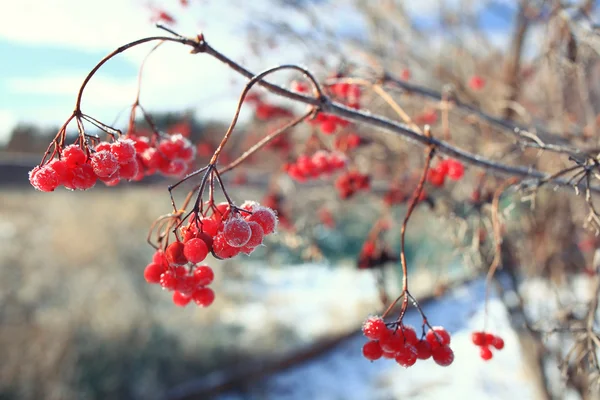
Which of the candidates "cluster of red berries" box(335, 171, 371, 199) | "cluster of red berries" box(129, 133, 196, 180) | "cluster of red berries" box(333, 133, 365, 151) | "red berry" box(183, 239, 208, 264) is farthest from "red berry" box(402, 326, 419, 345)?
"cluster of red berries" box(333, 133, 365, 151)

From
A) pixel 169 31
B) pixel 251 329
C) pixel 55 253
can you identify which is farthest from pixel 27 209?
pixel 169 31

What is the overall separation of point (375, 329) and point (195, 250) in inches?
16.8

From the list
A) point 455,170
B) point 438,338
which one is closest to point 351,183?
point 455,170

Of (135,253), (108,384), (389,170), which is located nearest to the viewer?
(389,170)

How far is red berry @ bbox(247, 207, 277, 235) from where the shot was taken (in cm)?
90

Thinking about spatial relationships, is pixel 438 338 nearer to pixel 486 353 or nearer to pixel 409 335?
pixel 409 335

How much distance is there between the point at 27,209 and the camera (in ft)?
30.5

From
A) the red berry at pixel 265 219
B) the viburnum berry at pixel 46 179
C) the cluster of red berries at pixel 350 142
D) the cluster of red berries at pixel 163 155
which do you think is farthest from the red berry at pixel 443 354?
the cluster of red berries at pixel 350 142

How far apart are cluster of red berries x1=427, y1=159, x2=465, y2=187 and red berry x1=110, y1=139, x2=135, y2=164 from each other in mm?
1105

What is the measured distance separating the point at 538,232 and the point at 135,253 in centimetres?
637

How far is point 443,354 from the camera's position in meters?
1.03

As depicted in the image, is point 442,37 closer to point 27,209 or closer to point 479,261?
point 479,261

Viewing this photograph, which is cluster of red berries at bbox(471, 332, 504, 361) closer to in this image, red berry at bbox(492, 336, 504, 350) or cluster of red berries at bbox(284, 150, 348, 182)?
red berry at bbox(492, 336, 504, 350)

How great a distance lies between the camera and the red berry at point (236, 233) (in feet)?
2.63
